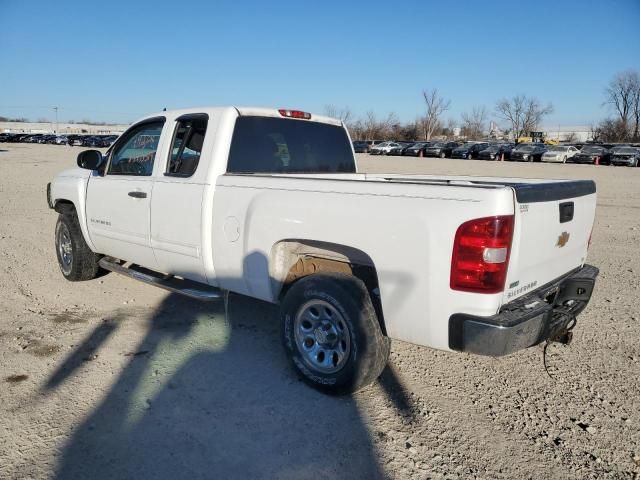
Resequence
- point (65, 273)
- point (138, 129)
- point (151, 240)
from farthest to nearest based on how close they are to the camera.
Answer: point (65, 273), point (138, 129), point (151, 240)

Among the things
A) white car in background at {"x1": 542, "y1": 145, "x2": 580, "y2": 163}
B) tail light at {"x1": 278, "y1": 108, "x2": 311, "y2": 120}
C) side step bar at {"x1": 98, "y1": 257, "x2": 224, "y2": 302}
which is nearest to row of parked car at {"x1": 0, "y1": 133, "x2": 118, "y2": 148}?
white car in background at {"x1": 542, "y1": 145, "x2": 580, "y2": 163}

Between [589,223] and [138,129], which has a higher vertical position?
[138,129]

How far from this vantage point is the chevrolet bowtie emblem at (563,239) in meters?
3.19

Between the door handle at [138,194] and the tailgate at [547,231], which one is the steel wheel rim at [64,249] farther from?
the tailgate at [547,231]

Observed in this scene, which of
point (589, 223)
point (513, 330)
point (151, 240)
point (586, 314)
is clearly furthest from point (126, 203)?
point (586, 314)

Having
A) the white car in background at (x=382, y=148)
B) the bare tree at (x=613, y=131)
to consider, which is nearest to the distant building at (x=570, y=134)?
the bare tree at (x=613, y=131)

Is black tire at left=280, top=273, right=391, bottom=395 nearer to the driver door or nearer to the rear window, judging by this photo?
the rear window

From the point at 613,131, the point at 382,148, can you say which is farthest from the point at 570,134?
the point at 382,148

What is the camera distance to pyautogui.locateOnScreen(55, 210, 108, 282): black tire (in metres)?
5.58

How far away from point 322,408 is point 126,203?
2716mm

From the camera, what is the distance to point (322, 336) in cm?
345

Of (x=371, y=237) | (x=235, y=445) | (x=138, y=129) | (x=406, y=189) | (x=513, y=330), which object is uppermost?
(x=138, y=129)

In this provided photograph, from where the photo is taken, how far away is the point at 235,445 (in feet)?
9.39

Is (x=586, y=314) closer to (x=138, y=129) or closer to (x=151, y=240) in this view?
(x=151, y=240)
